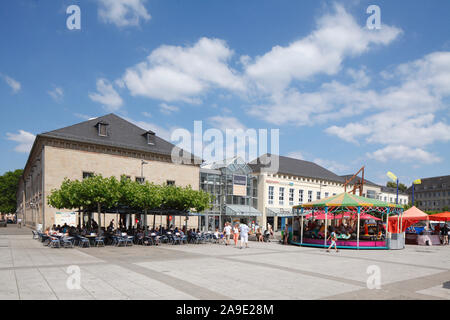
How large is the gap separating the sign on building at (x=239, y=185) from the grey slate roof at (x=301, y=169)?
5.94m

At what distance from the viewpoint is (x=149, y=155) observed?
3891 centimetres

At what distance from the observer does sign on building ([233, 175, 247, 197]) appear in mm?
47031

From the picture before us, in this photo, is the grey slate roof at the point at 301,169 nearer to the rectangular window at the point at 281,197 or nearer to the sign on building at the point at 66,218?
the rectangular window at the point at 281,197

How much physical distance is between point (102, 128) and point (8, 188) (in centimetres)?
5923

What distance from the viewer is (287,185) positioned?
185 feet

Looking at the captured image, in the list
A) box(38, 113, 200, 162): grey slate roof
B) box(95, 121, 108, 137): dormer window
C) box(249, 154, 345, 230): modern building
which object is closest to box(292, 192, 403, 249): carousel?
box(38, 113, 200, 162): grey slate roof

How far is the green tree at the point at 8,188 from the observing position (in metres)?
81.4

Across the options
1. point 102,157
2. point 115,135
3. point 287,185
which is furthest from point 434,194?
point 102,157

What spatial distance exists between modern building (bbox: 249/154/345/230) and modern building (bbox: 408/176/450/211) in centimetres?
6529

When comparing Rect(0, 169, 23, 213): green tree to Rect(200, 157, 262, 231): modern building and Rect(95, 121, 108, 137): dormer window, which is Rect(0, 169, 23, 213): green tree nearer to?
Rect(200, 157, 262, 231): modern building

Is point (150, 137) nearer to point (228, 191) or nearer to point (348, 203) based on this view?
point (228, 191)

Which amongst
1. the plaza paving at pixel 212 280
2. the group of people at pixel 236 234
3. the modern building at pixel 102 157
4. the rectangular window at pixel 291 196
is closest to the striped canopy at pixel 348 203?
the group of people at pixel 236 234

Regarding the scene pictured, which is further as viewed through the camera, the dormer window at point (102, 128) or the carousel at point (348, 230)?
the dormer window at point (102, 128)
